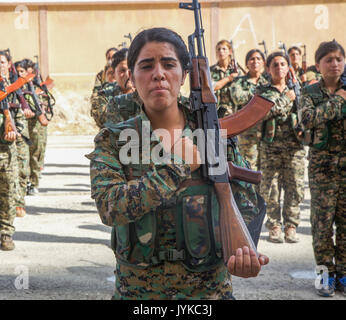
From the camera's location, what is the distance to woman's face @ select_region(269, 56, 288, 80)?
216 inches

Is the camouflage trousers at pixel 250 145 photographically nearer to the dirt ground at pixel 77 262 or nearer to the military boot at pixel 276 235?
the dirt ground at pixel 77 262

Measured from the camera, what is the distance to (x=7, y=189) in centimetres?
521

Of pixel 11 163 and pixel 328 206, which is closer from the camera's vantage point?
pixel 328 206

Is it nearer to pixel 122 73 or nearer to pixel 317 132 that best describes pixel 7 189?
pixel 122 73

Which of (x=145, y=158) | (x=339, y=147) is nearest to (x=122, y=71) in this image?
(x=339, y=147)

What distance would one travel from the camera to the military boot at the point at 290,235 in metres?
5.37

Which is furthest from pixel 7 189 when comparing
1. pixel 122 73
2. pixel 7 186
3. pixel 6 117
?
pixel 122 73

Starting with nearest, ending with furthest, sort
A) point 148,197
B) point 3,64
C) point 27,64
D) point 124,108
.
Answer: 1. point 148,197
2. point 124,108
3. point 3,64
4. point 27,64

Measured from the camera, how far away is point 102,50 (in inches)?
825

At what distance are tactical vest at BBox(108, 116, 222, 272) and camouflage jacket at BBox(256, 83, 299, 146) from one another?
369cm

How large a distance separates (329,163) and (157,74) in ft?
8.16

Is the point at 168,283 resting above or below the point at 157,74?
below

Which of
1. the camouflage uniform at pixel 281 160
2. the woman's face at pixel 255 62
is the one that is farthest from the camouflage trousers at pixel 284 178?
the woman's face at pixel 255 62

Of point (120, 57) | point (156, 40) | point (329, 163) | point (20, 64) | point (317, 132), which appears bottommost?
point (329, 163)
